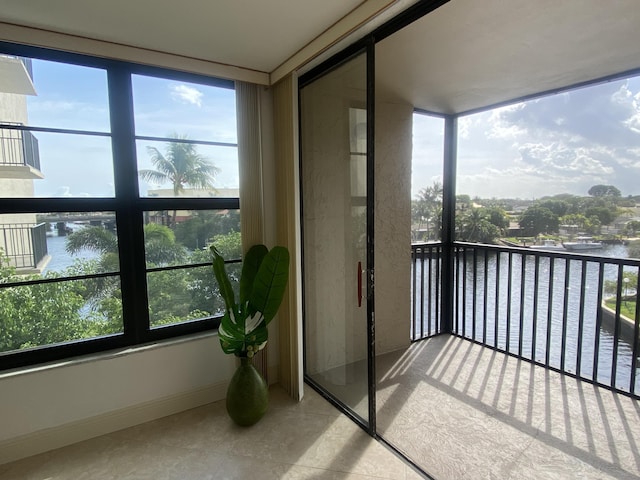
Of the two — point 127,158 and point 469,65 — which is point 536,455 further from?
point 127,158

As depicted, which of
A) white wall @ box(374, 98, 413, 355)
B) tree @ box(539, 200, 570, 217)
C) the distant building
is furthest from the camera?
white wall @ box(374, 98, 413, 355)

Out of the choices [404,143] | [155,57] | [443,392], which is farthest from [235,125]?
[443,392]

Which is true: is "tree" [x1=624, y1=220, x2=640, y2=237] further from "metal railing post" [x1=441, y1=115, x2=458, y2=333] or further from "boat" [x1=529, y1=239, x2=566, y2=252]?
"metal railing post" [x1=441, y1=115, x2=458, y2=333]

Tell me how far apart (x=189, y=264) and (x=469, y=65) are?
2511 mm

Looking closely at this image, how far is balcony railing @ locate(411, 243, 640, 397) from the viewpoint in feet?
9.07

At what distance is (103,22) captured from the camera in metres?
1.92

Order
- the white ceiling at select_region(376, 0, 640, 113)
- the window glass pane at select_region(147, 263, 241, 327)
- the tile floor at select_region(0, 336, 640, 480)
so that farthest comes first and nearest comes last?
the window glass pane at select_region(147, 263, 241, 327) < the tile floor at select_region(0, 336, 640, 480) < the white ceiling at select_region(376, 0, 640, 113)

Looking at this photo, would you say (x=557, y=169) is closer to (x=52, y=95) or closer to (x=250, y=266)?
(x=250, y=266)

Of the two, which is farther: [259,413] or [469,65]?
[469,65]

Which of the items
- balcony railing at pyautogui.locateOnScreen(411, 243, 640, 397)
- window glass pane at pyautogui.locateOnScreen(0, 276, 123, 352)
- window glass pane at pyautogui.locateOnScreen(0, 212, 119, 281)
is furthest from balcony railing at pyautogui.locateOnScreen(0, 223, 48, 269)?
balcony railing at pyautogui.locateOnScreen(411, 243, 640, 397)

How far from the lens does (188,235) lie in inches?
105

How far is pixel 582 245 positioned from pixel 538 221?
396mm

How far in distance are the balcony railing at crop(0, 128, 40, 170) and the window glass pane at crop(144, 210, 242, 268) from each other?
2.28ft

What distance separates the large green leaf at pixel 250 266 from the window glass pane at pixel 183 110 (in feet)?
2.93
